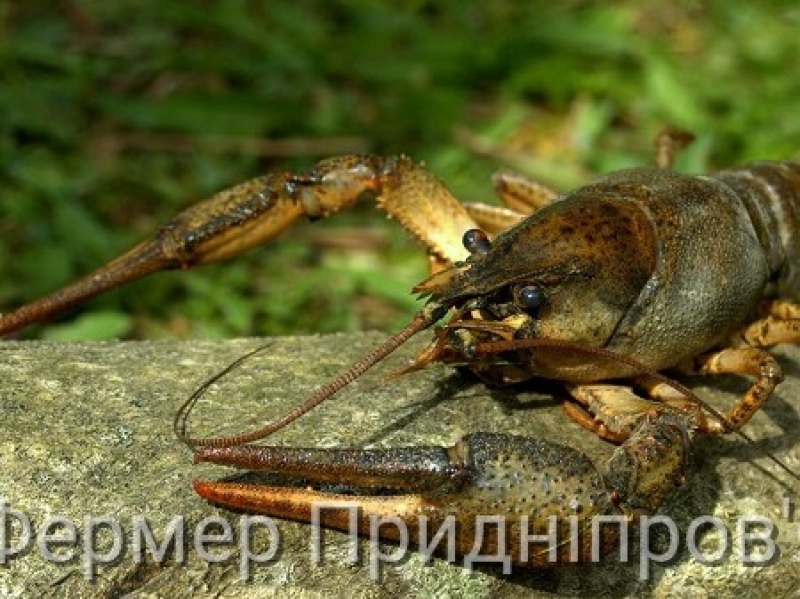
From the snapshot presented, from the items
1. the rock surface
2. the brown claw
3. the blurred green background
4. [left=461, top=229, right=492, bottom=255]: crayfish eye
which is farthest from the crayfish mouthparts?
the blurred green background

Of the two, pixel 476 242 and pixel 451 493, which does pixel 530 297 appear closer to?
pixel 476 242

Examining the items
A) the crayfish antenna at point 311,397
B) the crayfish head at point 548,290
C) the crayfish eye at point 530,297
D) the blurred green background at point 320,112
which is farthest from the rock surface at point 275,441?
the blurred green background at point 320,112

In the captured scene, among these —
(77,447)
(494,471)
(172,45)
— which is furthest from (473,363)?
(172,45)

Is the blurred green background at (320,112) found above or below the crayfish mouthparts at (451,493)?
above

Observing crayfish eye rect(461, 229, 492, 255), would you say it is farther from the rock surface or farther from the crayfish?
the rock surface

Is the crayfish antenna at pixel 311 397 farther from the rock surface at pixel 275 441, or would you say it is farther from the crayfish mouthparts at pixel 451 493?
the crayfish mouthparts at pixel 451 493

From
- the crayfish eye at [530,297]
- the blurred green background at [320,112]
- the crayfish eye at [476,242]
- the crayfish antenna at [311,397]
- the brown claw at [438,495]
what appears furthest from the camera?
the blurred green background at [320,112]

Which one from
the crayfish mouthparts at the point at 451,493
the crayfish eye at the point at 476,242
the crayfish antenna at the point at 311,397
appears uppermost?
the crayfish eye at the point at 476,242

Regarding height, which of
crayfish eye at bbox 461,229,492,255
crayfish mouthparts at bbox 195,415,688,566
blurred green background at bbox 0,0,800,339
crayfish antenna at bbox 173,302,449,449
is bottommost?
crayfish mouthparts at bbox 195,415,688,566
